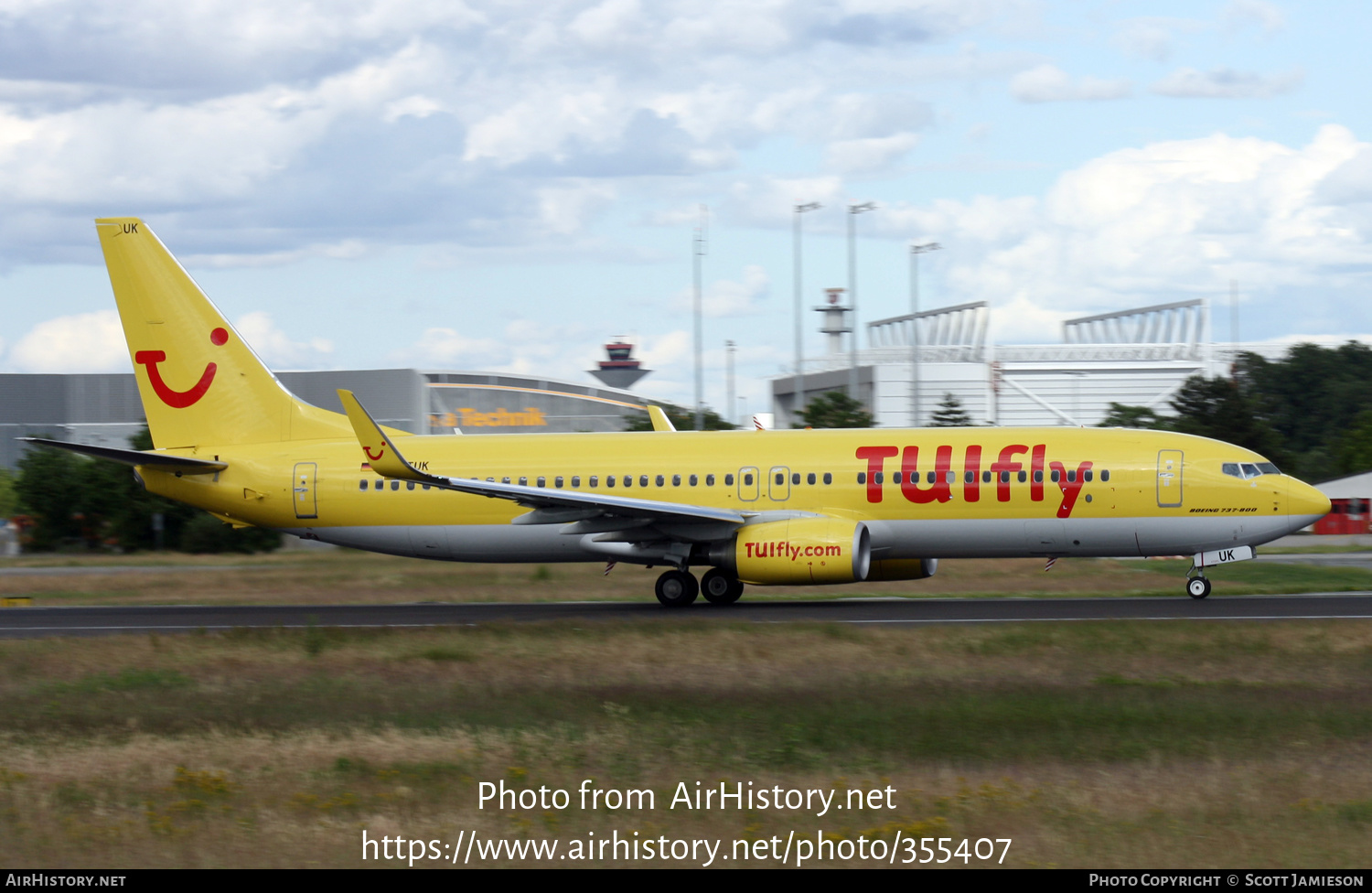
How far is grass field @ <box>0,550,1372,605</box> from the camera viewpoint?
30.6 metres

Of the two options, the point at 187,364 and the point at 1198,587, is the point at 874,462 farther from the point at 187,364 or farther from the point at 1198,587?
the point at 187,364

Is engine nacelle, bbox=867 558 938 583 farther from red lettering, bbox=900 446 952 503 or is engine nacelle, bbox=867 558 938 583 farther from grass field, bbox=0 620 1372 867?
grass field, bbox=0 620 1372 867

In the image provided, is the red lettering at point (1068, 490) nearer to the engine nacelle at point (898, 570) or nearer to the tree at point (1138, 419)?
the engine nacelle at point (898, 570)

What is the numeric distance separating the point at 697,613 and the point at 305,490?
9.64 m

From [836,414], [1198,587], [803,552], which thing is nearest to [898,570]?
[803,552]

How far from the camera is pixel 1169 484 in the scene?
1035 inches

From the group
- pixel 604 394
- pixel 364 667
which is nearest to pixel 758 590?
pixel 364 667

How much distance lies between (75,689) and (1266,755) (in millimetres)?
13194

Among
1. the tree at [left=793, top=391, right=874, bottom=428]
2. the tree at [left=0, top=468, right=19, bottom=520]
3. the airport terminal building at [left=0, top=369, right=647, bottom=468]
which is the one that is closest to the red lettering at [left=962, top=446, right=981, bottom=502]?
the tree at [left=793, top=391, right=874, bottom=428]

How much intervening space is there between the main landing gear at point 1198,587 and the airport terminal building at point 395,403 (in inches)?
2826

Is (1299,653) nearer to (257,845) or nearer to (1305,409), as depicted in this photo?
(257,845)

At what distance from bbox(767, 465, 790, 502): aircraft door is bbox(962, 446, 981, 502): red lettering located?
347 cm
